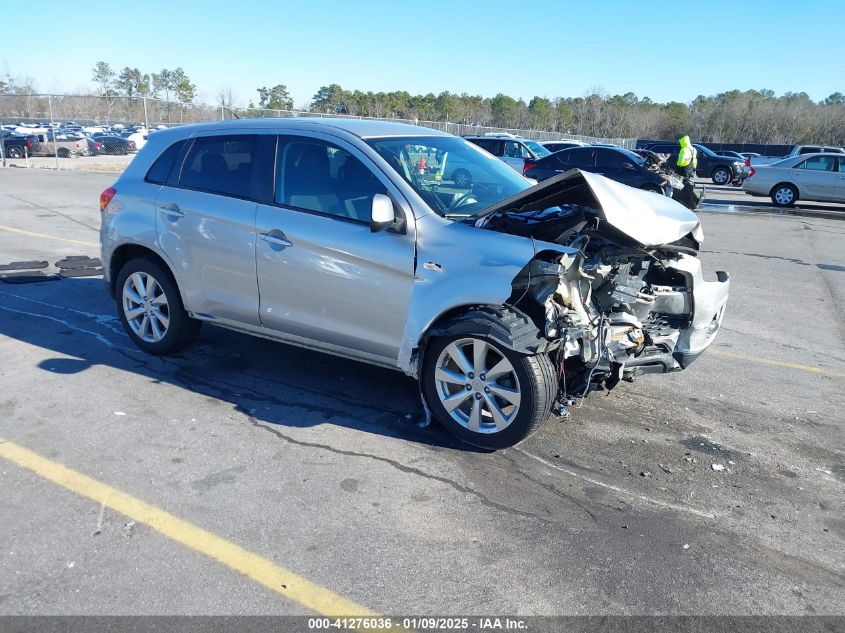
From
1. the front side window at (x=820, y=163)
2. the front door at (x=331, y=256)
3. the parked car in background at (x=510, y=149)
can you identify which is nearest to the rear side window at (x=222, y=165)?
the front door at (x=331, y=256)

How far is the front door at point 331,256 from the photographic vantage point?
4.21m

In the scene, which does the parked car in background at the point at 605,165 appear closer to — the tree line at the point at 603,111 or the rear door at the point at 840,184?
the rear door at the point at 840,184

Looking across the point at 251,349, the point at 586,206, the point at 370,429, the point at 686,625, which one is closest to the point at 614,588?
the point at 686,625

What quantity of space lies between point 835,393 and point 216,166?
5176mm

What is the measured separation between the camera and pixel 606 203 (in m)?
3.87

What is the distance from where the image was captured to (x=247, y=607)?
9.04ft

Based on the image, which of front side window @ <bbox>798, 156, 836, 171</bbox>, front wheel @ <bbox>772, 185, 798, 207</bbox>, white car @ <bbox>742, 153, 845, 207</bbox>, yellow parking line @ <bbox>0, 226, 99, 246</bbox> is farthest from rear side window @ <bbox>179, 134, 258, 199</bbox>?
front wheel @ <bbox>772, 185, 798, 207</bbox>

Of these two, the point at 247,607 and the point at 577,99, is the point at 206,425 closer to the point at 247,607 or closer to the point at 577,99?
the point at 247,607

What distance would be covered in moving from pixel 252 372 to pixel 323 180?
5.57ft

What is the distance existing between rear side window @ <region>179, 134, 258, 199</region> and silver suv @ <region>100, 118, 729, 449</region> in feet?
0.05

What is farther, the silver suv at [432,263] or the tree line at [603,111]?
the tree line at [603,111]

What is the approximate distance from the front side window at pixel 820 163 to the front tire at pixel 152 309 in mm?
19559

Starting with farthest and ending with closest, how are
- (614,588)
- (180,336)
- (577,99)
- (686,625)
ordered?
(577,99)
(180,336)
(614,588)
(686,625)

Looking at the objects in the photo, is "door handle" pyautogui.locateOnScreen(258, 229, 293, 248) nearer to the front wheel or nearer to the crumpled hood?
the crumpled hood
